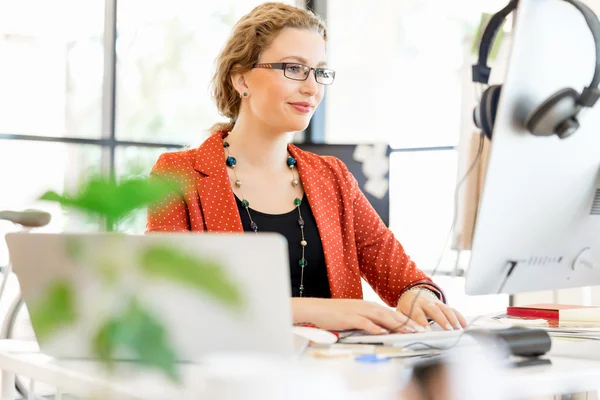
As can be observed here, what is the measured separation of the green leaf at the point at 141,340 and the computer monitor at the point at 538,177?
2.30 feet

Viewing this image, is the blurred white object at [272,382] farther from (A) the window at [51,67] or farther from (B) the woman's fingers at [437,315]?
(A) the window at [51,67]

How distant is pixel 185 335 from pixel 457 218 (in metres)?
0.40

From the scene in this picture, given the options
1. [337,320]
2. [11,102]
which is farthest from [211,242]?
[11,102]

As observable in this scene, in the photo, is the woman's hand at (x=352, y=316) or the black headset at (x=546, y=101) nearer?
the black headset at (x=546, y=101)

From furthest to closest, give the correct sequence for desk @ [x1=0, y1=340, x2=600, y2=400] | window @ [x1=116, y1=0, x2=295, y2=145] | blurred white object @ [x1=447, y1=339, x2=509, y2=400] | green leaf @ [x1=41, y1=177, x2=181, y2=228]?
1. window @ [x1=116, y1=0, x2=295, y2=145]
2. desk @ [x1=0, y1=340, x2=600, y2=400]
3. blurred white object @ [x1=447, y1=339, x2=509, y2=400]
4. green leaf @ [x1=41, y1=177, x2=181, y2=228]

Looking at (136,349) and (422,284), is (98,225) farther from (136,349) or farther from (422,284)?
(422,284)

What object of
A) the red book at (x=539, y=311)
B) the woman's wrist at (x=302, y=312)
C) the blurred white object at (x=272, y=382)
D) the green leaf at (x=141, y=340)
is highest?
the green leaf at (x=141, y=340)

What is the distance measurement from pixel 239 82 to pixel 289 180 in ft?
1.12

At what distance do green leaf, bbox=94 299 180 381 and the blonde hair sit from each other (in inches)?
72.0

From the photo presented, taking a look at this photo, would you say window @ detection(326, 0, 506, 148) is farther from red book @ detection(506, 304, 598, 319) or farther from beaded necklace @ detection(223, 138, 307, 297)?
red book @ detection(506, 304, 598, 319)

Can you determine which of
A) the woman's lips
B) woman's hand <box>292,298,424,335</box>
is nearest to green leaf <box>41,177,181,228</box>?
woman's hand <box>292,298,424,335</box>

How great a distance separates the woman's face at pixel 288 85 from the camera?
6.54 feet

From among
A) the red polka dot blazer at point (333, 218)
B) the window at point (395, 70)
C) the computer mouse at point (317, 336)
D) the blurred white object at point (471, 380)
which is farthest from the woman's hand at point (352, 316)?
the window at point (395, 70)

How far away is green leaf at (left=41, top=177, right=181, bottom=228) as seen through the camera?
0.88 feet
